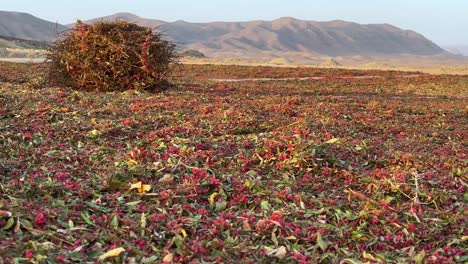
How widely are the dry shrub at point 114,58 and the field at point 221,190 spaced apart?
5.38 meters

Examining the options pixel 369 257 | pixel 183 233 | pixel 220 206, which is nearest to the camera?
pixel 369 257

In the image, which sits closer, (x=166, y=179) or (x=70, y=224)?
(x=70, y=224)

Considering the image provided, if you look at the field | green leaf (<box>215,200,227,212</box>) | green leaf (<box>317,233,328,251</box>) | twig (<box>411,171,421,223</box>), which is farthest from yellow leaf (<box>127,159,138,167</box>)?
twig (<box>411,171,421,223</box>)

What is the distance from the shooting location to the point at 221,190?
185 inches

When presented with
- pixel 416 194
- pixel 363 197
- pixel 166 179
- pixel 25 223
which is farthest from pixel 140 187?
pixel 416 194

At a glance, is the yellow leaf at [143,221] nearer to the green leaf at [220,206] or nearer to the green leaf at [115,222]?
the green leaf at [115,222]

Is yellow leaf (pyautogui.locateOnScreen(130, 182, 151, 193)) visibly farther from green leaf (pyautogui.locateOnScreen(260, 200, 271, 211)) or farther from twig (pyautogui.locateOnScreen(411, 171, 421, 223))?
twig (pyautogui.locateOnScreen(411, 171, 421, 223))

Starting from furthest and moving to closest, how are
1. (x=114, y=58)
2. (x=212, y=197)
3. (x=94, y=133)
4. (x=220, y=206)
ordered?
(x=114, y=58) → (x=94, y=133) → (x=212, y=197) → (x=220, y=206)

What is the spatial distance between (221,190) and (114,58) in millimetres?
9783

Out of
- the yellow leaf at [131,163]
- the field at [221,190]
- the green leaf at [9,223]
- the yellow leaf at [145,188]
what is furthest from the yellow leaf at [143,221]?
the yellow leaf at [131,163]

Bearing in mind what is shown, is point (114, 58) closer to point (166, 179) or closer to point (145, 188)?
point (166, 179)

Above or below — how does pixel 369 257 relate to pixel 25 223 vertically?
below

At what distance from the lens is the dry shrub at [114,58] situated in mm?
13625

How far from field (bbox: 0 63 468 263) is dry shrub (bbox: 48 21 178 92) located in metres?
5.38
